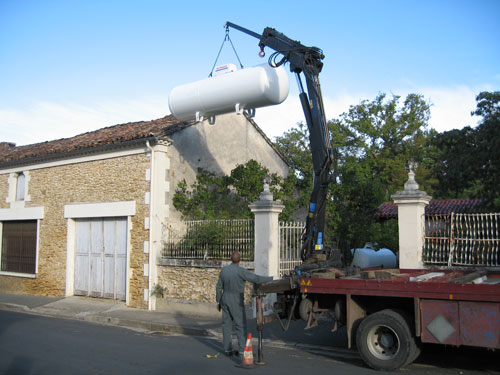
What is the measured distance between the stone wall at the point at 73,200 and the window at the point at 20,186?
2.53 ft

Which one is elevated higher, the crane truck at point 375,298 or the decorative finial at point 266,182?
the decorative finial at point 266,182

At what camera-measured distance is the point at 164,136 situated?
46.5 ft

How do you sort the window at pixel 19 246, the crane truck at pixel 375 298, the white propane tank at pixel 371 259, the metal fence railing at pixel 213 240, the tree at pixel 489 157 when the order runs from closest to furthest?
the crane truck at pixel 375 298, the white propane tank at pixel 371 259, the metal fence railing at pixel 213 240, the tree at pixel 489 157, the window at pixel 19 246

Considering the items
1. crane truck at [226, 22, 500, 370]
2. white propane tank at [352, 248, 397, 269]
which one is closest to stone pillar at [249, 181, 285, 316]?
white propane tank at [352, 248, 397, 269]

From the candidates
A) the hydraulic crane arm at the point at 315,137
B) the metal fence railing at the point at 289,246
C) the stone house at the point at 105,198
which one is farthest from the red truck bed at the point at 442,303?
the stone house at the point at 105,198

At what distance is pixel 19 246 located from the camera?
61.3 feet

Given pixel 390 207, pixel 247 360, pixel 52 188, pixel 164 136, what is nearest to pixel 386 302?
pixel 247 360

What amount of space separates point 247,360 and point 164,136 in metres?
8.39

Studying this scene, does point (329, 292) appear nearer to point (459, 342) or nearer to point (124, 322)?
point (459, 342)

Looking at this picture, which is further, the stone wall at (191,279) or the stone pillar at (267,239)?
the stone wall at (191,279)

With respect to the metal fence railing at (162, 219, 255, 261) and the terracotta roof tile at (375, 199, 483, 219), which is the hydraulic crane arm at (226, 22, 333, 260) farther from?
the terracotta roof tile at (375, 199, 483, 219)

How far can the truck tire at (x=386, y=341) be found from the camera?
22.0ft

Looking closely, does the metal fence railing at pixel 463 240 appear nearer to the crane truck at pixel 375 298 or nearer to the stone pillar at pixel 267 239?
the crane truck at pixel 375 298

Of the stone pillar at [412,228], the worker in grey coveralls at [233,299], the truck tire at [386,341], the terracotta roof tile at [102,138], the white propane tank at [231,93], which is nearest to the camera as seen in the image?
the truck tire at [386,341]
